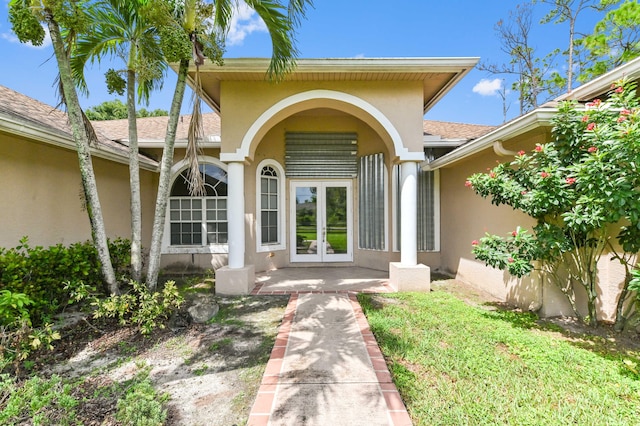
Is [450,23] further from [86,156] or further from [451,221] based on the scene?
[86,156]

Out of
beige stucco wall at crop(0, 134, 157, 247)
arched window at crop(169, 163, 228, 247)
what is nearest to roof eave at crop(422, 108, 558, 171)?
Answer: arched window at crop(169, 163, 228, 247)

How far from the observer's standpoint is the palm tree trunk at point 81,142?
4785 mm

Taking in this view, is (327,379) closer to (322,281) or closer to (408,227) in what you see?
(322,281)

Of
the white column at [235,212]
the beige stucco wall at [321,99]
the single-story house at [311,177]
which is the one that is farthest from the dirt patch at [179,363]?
the beige stucco wall at [321,99]

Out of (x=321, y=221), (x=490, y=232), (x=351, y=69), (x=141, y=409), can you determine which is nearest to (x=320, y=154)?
(x=321, y=221)

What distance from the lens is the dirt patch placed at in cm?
297

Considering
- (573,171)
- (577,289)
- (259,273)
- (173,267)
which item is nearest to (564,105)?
(573,171)

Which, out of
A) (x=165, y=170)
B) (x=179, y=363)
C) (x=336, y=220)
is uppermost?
(x=165, y=170)

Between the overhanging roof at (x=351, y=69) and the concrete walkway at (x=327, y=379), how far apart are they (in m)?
5.15

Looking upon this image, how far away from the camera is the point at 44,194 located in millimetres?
6109

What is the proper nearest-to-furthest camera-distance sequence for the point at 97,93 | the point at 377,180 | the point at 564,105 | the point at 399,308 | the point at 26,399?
the point at 26,399, the point at 564,105, the point at 399,308, the point at 97,93, the point at 377,180

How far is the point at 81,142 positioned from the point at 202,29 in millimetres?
2923

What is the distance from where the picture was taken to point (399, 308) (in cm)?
561

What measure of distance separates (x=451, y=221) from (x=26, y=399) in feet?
29.3
